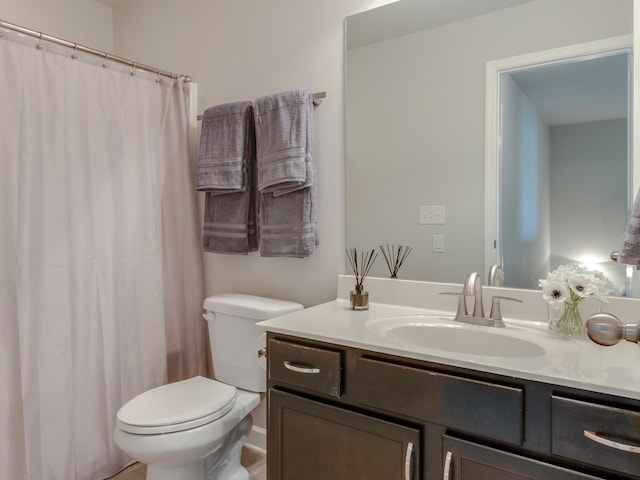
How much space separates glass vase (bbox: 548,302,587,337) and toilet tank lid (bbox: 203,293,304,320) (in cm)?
98

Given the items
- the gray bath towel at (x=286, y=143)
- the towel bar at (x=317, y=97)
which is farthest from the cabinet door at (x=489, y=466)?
the towel bar at (x=317, y=97)

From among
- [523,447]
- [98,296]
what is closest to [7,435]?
[98,296]

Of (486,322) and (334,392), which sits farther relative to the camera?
(486,322)

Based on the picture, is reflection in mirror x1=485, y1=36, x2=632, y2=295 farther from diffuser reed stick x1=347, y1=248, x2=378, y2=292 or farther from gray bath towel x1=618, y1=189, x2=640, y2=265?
diffuser reed stick x1=347, y1=248, x2=378, y2=292

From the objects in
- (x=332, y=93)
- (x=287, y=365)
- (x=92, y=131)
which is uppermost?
(x=332, y=93)

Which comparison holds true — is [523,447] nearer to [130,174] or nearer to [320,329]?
[320,329]

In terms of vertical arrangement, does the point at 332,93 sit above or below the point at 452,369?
above

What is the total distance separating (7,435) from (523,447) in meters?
1.78

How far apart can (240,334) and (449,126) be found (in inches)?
47.4

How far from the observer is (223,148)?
6.48 ft

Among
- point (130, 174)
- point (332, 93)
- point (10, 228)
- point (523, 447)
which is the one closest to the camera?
point (523, 447)

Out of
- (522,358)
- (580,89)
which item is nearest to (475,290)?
(522,358)

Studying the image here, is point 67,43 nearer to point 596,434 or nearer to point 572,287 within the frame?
point 572,287

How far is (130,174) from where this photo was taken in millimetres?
1951
